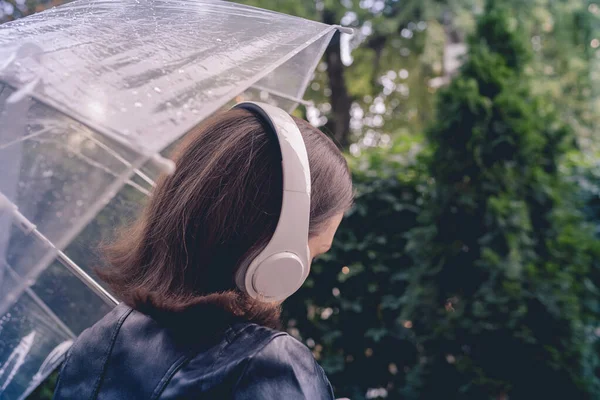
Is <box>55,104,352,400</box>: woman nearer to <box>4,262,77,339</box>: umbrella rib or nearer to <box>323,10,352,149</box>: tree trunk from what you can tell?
<box>4,262,77,339</box>: umbrella rib

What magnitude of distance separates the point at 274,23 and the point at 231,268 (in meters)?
0.77

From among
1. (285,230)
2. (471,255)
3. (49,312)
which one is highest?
(285,230)

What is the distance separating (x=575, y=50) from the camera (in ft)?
37.5

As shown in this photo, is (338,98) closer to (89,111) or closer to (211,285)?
(211,285)

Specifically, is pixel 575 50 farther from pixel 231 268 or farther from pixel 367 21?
pixel 231 268

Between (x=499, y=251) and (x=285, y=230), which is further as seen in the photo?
(x=499, y=251)

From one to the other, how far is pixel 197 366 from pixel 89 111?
522 mm

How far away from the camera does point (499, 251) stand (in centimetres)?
300

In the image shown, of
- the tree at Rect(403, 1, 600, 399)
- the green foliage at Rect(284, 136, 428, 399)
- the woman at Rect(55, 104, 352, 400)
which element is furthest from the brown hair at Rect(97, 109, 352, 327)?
the green foliage at Rect(284, 136, 428, 399)

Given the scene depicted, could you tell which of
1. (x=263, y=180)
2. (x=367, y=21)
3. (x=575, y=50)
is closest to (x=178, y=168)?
(x=263, y=180)

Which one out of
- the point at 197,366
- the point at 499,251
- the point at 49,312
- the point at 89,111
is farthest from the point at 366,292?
the point at 89,111

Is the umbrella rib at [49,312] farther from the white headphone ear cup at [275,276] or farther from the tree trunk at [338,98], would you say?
the tree trunk at [338,98]

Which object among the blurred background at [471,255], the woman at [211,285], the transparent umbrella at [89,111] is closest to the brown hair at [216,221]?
the woman at [211,285]

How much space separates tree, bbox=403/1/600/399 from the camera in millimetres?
2893
